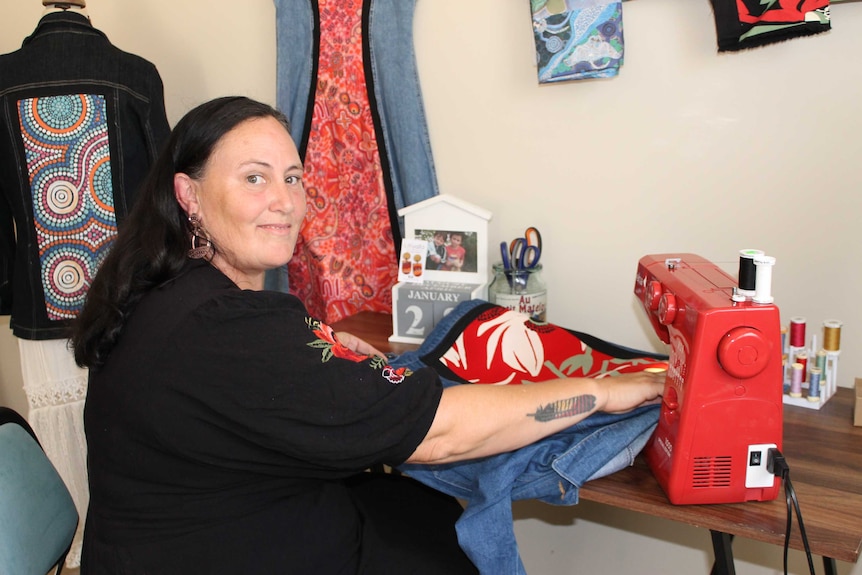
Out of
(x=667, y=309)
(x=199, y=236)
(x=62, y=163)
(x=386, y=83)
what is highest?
(x=386, y=83)

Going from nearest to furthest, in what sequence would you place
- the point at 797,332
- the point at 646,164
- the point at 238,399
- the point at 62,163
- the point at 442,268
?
1. the point at 238,399
2. the point at 797,332
3. the point at 646,164
4. the point at 442,268
5. the point at 62,163

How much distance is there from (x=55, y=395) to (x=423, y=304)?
1.17 meters

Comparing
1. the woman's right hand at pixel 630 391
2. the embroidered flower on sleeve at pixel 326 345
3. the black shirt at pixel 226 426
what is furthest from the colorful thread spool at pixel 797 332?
the embroidered flower on sleeve at pixel 326 345

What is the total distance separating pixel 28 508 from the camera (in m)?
1.27

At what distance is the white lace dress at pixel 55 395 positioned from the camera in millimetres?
2109

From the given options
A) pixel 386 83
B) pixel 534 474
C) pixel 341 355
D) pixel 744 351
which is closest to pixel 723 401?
pixel 744 351

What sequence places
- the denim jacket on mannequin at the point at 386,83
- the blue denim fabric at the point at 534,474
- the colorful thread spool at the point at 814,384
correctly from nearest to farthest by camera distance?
the blue denim fabric at the point at 534,474 < the colorful thread spool at the point at 814,384 < the denim jacket on mannequin at the point at 386,83

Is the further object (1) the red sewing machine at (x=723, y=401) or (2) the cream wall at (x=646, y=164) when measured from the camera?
(2) the cream wall at (x=646, y=164)

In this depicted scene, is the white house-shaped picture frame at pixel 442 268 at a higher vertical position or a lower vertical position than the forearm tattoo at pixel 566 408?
higher

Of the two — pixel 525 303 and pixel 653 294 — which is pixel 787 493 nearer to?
pixel 653 294

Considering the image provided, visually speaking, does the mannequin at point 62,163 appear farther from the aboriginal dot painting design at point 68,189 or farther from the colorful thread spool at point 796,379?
the colorful thread spool at point 796,379

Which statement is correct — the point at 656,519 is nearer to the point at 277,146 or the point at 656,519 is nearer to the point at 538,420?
the point at 538,420

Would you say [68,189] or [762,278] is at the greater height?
[68,189]

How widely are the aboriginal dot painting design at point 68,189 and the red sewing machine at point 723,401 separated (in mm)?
1552
